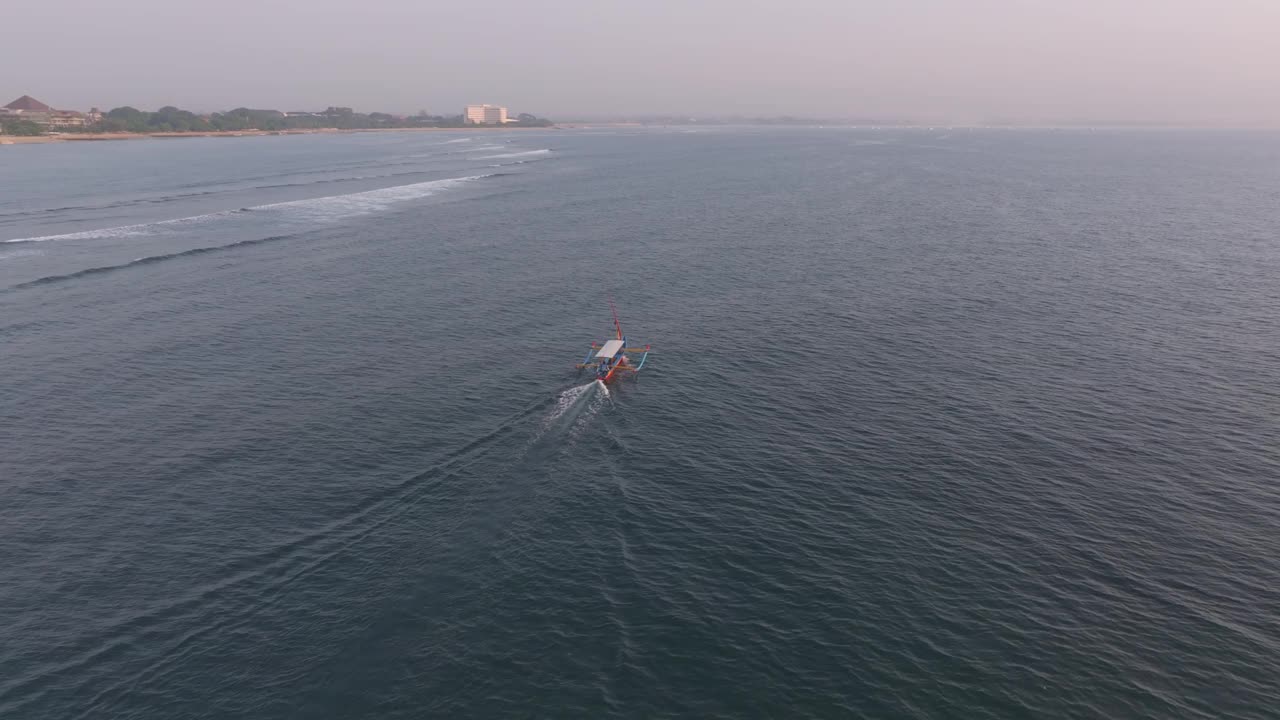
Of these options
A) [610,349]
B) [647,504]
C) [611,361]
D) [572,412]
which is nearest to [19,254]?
[610,349]

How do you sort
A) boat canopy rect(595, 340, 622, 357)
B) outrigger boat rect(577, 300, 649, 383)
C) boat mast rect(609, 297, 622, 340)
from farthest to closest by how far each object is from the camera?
boat mast rect(609, 297, 622, 340) → boat canopy rect(595, 340, 622, 357) → outrigger boat rect(577, 300, 649, 383)

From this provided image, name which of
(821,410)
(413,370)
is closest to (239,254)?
(413,370)

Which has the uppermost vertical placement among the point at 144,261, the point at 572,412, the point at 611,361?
the point at 144,261

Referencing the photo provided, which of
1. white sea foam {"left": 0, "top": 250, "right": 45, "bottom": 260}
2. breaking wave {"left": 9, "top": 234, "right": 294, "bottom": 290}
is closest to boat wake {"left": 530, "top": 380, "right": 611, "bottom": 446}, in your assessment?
breaking wave {"left": 9, "top": 234, "right": 294, "bottom": 290}

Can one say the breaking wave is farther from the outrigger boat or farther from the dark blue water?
the outrigger boat

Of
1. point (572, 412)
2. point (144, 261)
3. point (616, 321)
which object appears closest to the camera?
point (572, 412)

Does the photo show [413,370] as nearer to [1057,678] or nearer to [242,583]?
[242,583]

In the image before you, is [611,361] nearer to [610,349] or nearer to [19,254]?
[610,349]
